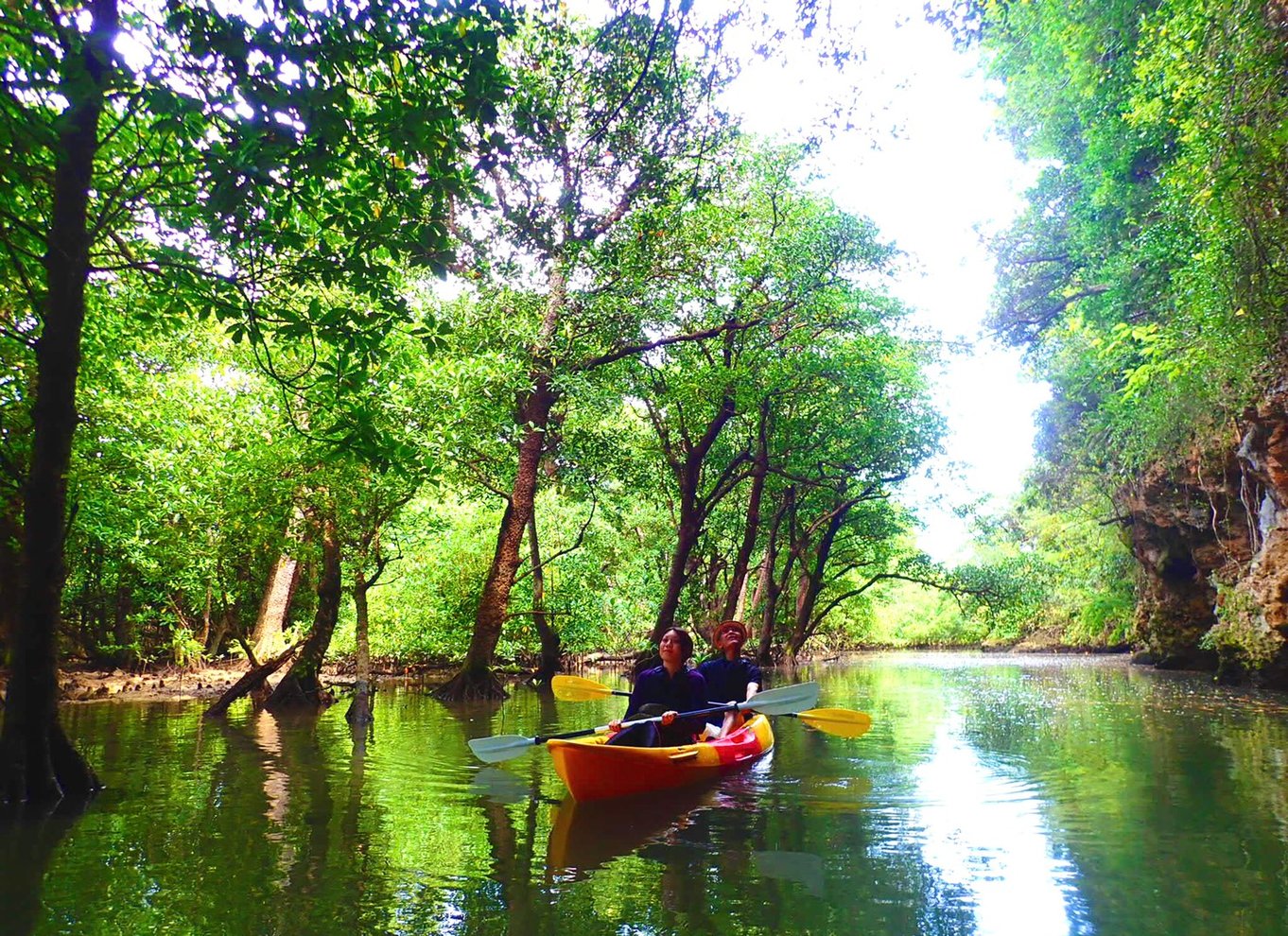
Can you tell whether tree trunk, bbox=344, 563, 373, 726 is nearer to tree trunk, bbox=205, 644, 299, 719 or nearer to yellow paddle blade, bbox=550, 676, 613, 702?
tree trunk, bbox=205, 644, 299, 719

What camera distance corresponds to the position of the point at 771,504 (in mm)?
24484

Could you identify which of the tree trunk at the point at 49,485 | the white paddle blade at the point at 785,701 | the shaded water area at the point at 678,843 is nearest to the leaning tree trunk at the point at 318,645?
the shaded water area at the point at 678,843

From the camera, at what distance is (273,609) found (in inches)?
621

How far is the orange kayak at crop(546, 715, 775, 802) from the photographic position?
6059mm

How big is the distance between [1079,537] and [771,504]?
14.8 m

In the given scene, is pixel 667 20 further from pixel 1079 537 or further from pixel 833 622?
pixel 833 622

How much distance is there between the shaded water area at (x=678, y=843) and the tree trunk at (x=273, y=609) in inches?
228

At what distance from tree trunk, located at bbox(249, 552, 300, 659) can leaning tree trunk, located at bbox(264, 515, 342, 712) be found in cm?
339

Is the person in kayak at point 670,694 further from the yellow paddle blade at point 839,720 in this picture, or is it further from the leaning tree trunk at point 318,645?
the leaning tree trunk at point 318,645

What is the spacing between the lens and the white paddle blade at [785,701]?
25.3 ft

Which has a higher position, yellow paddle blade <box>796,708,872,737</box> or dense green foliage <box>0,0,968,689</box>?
dense green foliage <box>0,0,968,689</box>

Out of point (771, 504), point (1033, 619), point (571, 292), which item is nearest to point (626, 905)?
point (571, 292)

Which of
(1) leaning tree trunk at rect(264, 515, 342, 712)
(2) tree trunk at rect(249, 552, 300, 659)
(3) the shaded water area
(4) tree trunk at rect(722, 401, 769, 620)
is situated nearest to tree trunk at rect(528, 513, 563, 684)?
(4) tree trunk at rect(722, 401, 769, 620)

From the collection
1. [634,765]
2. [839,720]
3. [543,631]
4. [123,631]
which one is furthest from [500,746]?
[123,631]
